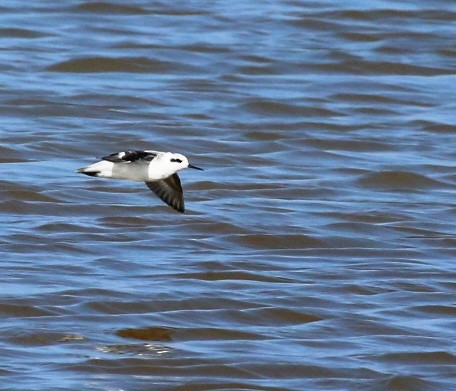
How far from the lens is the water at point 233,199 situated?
27.6ft

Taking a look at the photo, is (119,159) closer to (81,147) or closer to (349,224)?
(349,224)

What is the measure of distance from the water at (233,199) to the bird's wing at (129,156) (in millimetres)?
864

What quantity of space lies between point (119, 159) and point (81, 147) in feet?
13.6

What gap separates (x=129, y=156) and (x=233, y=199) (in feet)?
10.4

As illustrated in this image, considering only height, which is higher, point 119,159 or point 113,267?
Answer: point 119,159

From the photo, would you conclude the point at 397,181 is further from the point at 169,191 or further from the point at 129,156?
the point at 129,156

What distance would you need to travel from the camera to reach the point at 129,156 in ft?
29.3

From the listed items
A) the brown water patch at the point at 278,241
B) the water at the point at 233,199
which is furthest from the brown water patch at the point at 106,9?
the brown water patch at the point at 278,241

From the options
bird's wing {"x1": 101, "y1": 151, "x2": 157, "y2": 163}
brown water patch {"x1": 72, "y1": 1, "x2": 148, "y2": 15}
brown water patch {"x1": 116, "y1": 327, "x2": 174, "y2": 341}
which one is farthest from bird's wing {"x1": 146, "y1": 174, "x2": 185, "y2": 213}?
brown water patch {"x1": 72, "y1": 1, "x2": 148, "y2": 15}

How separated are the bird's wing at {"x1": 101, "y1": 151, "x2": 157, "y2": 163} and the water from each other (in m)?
0.86

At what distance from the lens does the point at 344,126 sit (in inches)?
569

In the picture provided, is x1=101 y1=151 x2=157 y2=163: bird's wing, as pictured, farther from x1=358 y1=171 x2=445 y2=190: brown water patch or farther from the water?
x1=358 y1=171 x2=445 y2=190: brown water patch

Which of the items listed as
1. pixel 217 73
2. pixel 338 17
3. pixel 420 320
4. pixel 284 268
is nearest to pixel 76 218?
pixel 284 268

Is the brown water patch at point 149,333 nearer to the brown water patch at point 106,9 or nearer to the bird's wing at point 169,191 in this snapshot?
the bird's wing at point 169,191
